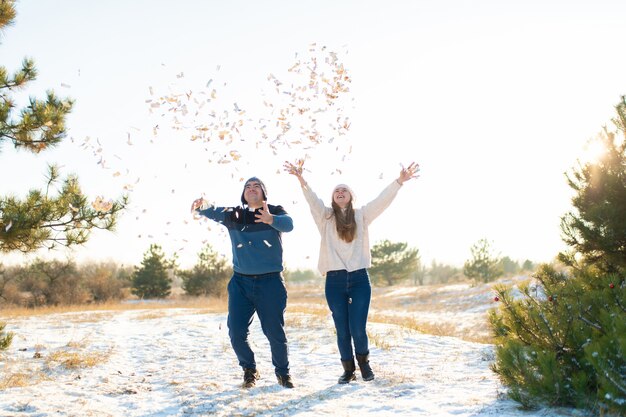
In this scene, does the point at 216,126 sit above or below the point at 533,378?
above

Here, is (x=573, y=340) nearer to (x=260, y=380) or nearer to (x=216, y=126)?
(x=260, y=380)

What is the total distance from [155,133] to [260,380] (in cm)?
A: 333

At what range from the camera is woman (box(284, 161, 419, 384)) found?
5.48m

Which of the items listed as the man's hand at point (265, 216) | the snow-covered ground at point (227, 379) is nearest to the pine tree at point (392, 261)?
the snow-covered ground at point (227, 379)

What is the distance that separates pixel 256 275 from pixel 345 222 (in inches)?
44.9

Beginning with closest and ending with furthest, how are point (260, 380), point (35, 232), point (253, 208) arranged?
point (253, 208) → point (260, 380) → point (35, 232)


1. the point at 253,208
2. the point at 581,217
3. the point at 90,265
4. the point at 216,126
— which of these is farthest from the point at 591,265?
the point at 90,265

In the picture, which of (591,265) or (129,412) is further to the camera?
(591,265)

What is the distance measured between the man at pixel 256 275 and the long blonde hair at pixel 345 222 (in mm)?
612

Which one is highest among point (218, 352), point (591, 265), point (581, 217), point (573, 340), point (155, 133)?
point (155, 133)

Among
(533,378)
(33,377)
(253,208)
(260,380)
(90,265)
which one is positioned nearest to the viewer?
(533,378)

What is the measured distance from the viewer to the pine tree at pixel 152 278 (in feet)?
127

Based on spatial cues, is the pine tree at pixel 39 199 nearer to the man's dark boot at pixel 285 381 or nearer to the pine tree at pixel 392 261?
the man's dark boot at pixel 285 381

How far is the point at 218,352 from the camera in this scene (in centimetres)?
860
